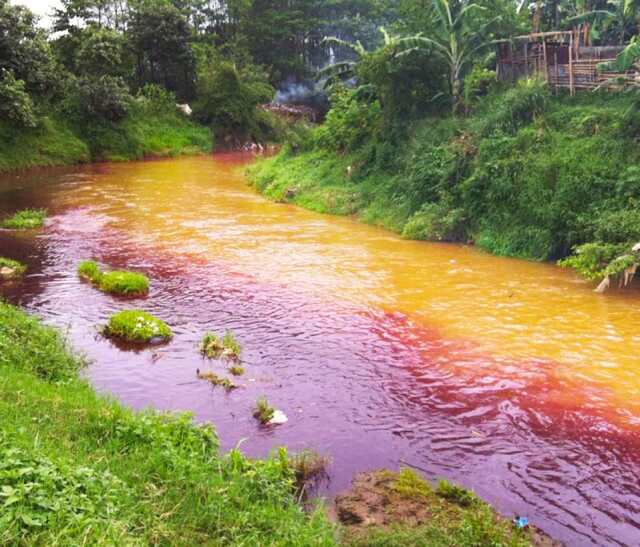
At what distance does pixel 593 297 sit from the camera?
11.9 metres

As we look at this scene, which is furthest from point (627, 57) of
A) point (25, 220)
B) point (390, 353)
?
point (25, 220)

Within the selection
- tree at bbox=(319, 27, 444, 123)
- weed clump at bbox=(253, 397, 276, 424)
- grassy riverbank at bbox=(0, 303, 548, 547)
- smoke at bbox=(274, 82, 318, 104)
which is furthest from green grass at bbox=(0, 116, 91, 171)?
grassy riverbank at bbox=(0, 303, 548, 547)

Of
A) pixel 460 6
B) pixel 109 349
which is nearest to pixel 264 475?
pixel 109 349

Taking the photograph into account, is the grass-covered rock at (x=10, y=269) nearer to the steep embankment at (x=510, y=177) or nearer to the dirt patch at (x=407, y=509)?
the steep embankment at (x=510, y=177)

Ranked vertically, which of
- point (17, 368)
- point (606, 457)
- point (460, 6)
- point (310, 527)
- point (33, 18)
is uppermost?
point (33, 18)

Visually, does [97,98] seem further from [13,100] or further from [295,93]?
[295,93]

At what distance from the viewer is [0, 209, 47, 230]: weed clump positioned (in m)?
18.0

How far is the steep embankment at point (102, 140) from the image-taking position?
3042cm

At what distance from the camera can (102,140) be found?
35.2 m

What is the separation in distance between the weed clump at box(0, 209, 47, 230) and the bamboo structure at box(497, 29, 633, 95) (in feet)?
48.4

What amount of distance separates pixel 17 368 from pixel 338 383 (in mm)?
3917

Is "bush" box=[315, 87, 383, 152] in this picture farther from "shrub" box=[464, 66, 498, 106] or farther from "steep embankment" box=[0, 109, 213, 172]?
"steep embankment" box=[0, 109, 213, 172]

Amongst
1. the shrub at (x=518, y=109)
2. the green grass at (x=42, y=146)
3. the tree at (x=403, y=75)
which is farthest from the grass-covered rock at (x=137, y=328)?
the green grass at (x=42, y=146)

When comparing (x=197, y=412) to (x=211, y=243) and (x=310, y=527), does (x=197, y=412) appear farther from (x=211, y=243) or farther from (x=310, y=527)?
(x=211, y=243)
